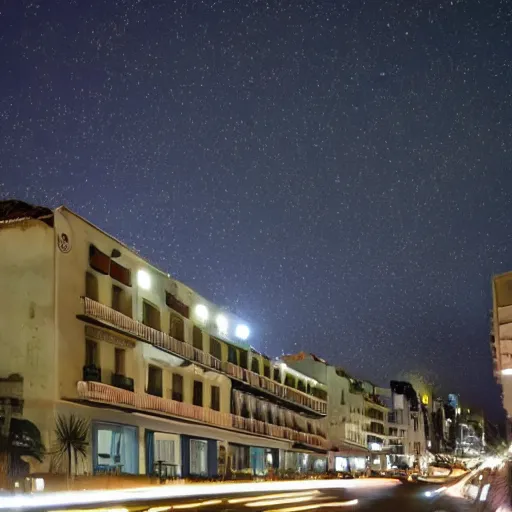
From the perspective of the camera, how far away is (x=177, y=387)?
5031 centimetres

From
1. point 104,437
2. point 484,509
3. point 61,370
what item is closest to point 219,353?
point 104,437

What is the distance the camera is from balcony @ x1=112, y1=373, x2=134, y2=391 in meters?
41.5

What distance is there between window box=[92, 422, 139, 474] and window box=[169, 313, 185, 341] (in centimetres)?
824

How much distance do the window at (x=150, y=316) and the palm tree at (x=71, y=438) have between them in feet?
31.6

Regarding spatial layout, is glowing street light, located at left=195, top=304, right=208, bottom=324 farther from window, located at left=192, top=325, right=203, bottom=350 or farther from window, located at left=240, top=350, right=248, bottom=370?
window, located at left=240, top=350, right=248, bottom=370

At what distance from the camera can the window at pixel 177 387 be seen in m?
49.7

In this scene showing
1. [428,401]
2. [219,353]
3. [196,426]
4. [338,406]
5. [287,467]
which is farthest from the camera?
[428,401]

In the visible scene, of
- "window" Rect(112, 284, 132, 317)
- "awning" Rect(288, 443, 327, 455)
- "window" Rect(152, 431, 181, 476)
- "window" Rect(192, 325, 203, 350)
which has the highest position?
"window" Rect(112, 284, 132, 317)

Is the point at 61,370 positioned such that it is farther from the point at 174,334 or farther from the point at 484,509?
the point at 484,509

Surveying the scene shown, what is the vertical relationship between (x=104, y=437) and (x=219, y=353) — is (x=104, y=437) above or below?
below

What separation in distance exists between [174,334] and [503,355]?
86.2 ft

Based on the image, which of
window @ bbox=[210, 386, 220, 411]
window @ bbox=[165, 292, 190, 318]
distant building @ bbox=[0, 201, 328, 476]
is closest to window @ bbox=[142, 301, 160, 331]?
distant building @ bbox=[0, 201, 328, 476]

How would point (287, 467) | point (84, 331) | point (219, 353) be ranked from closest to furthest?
point (84, 331)
point (219, 353)
point (287, 467)

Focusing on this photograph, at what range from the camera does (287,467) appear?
7506 cm
